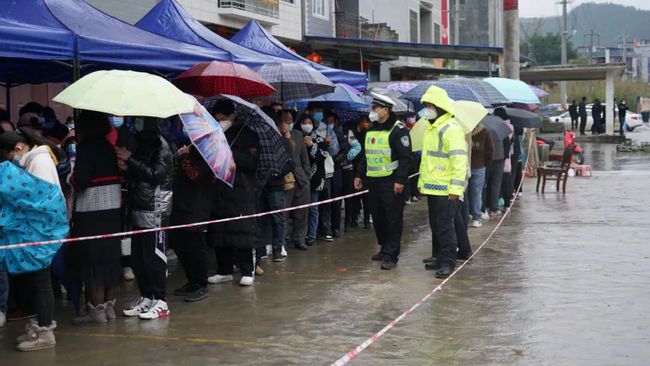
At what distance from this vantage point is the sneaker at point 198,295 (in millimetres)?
8531

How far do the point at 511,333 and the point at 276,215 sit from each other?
13.9ft

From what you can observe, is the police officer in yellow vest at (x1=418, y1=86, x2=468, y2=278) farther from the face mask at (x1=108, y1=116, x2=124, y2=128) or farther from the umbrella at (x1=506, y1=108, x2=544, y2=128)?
the umbrella at (x1=506, y1=108, x2=544, y2=128)

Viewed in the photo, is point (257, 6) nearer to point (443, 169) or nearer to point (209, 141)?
point (443, 169)

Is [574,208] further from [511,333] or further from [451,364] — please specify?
[451,364]

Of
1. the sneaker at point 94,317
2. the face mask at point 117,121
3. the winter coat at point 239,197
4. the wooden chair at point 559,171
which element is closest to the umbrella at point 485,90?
the wooden chair at point 559,171

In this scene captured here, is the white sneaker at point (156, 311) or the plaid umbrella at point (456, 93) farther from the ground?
the plaid umbrella at point (456, 93)

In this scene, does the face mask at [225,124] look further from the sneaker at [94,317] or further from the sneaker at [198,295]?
the sneaker at [94,317]

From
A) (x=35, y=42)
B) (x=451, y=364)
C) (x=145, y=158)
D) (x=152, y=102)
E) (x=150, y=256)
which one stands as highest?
(x=35, y=42)

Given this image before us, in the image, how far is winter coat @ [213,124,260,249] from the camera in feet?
29.3

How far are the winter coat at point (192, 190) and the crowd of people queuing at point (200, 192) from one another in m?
0.01

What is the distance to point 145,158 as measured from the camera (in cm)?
754

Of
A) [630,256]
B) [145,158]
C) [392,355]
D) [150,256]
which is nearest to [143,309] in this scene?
[150,256]

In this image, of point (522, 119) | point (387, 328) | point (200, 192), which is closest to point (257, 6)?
point (522, 119)

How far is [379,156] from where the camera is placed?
1027 cm
